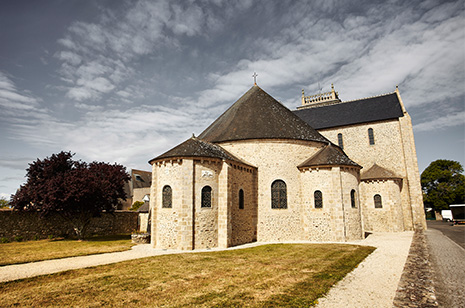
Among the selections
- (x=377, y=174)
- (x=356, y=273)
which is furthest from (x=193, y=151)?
(x=377, y=174)

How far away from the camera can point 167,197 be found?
14547 millimetres

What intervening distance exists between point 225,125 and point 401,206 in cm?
1827

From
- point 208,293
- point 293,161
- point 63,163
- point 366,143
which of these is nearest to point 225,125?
point 293,161

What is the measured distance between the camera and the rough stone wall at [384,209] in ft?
75.2

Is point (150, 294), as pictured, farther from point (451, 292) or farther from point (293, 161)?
point (293, 161)

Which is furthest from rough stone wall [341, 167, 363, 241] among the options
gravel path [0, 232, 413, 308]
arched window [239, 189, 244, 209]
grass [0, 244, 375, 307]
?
arched window [239, 189, 244, 209]

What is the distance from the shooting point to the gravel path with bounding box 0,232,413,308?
19.5ft

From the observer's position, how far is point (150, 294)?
6.54m

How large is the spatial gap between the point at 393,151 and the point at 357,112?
611cm

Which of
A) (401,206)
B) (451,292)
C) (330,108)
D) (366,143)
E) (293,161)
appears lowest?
(451,292)

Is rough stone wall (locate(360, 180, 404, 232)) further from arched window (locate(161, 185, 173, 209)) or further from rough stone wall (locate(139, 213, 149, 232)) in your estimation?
rough stone wall (locate(139, 213, 149, 232))

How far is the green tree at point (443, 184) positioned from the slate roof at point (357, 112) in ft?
89.9

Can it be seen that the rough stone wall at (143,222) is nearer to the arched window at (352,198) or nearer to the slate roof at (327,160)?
the slate roof at (327,160)

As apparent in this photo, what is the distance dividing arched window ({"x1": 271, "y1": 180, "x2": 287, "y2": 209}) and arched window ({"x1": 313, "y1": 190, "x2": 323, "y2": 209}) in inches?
80.4
